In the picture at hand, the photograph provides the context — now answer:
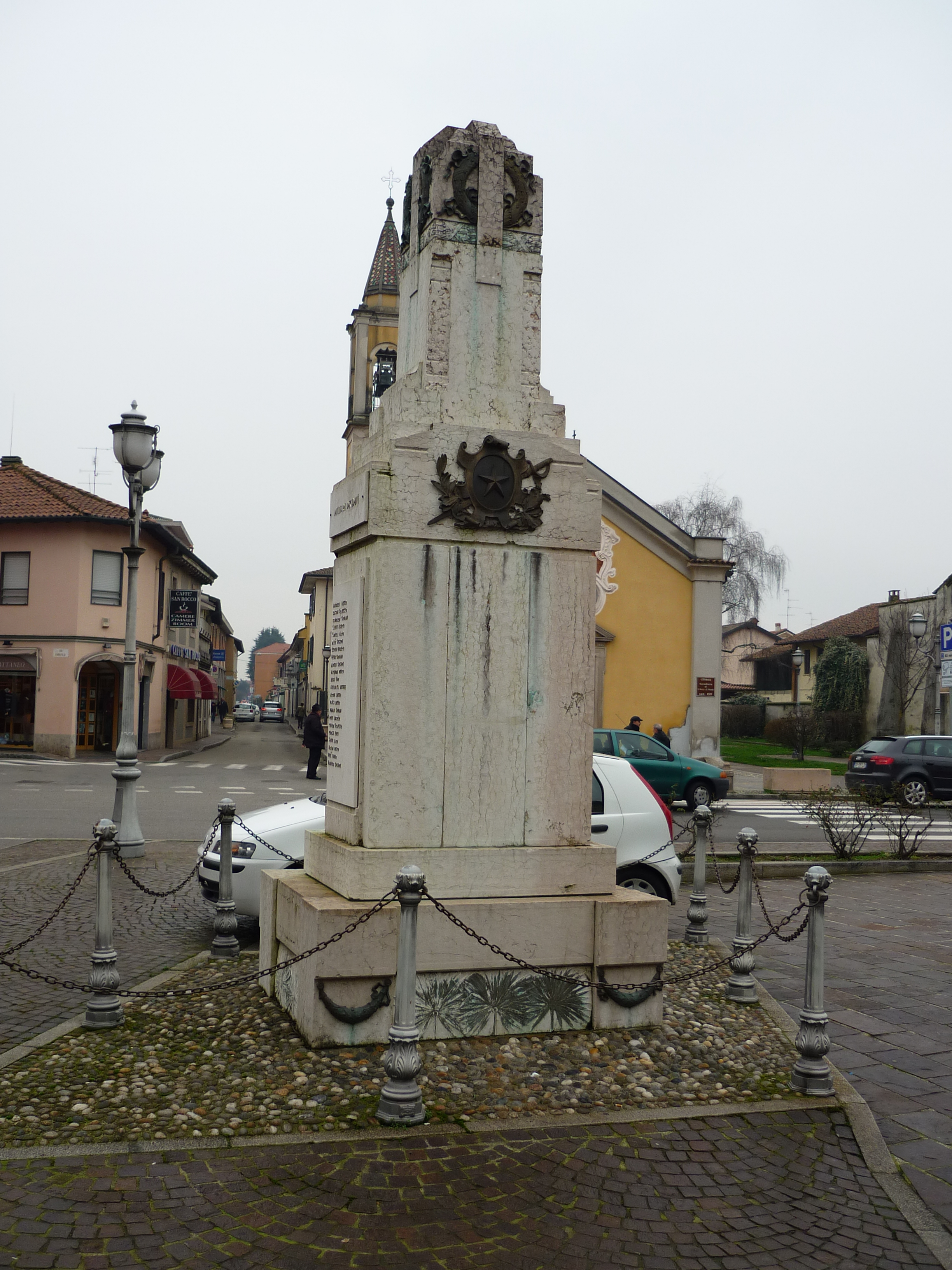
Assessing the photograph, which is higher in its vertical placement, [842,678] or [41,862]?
[842,678]

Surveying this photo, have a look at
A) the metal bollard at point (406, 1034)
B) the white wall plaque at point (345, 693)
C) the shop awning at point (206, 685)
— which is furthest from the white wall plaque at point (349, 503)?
the shop awning at point (206, 685)

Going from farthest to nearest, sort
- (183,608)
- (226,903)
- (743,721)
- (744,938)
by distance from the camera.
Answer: (743,721) < (183,608) < (226,903) < (744,938)

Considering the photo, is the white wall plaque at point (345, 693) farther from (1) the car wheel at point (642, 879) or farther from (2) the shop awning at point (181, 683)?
(2) the shop awning at point (181, 683)

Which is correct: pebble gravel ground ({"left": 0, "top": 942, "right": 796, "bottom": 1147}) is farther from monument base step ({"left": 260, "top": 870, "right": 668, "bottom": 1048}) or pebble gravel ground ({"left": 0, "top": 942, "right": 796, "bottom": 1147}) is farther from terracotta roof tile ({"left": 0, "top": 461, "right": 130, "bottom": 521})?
terracotta roof tile ({"left": 0, "top": 461, "right": 130, "bottom": 521})

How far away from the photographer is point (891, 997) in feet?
22.9

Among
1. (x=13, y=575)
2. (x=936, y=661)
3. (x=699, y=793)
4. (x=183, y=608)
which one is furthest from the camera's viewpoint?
(x=936, y=661)

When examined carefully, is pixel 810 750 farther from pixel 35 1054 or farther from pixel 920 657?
pixel 35 1054

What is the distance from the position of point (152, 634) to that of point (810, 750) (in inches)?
1084

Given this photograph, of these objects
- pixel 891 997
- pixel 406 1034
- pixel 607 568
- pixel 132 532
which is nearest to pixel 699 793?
pixel 607 568

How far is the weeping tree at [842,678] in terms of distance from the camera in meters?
45.4

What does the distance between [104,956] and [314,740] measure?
20368mm

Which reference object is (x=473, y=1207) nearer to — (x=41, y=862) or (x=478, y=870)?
(x=478, y=870)

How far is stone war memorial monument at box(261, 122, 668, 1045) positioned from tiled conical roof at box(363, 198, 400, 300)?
3387 cm

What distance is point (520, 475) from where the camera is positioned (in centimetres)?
580
